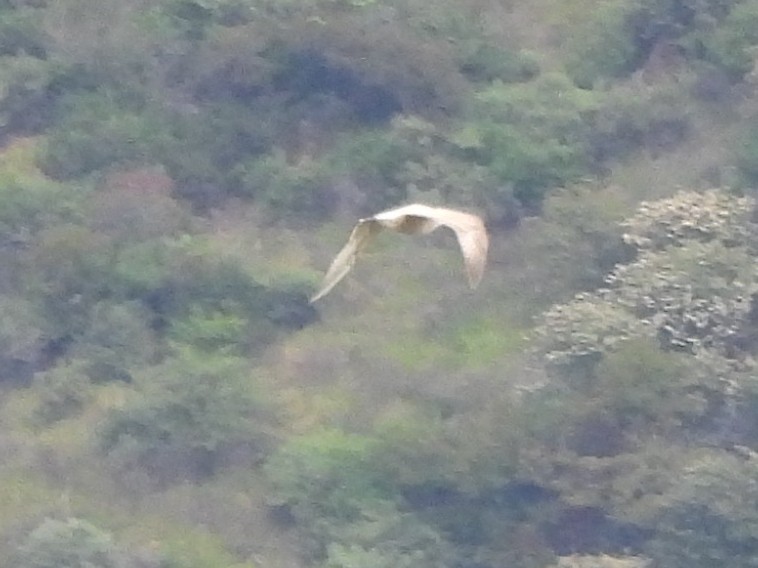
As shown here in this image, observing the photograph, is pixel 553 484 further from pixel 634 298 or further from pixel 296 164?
pixel 296 164

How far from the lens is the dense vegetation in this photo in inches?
500

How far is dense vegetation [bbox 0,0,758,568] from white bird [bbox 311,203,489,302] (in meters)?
8.33

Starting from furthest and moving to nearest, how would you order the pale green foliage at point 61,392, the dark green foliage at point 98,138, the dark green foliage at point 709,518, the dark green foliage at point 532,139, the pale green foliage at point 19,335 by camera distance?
the dark green foliage at point 98,138, the dark green foliage at point 532,139, the pale green foliage at point 19,335, the pale green foliage at point 61,392, the dark green foliage at point 709,518

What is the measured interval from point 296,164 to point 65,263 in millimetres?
2268

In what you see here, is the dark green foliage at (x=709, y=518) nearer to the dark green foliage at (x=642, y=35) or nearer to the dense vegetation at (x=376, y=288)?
the dense vegetation at (x=376, y=288)

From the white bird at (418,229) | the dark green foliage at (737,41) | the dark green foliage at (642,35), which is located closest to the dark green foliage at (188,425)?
the dark green foliage at (642,35)

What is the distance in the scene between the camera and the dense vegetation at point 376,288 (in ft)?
41.7

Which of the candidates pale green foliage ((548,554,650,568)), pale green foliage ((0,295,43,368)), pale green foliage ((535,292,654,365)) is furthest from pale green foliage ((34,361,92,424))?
pale green foliage ((548,554,650,568))

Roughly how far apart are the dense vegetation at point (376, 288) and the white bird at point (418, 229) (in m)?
8.33

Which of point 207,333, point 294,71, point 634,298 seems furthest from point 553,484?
point 294,71

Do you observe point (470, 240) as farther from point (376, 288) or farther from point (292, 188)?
point (292, 188)

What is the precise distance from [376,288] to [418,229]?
11.2 meters

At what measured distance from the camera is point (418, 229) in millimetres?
3898

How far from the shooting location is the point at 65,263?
15.1 m
